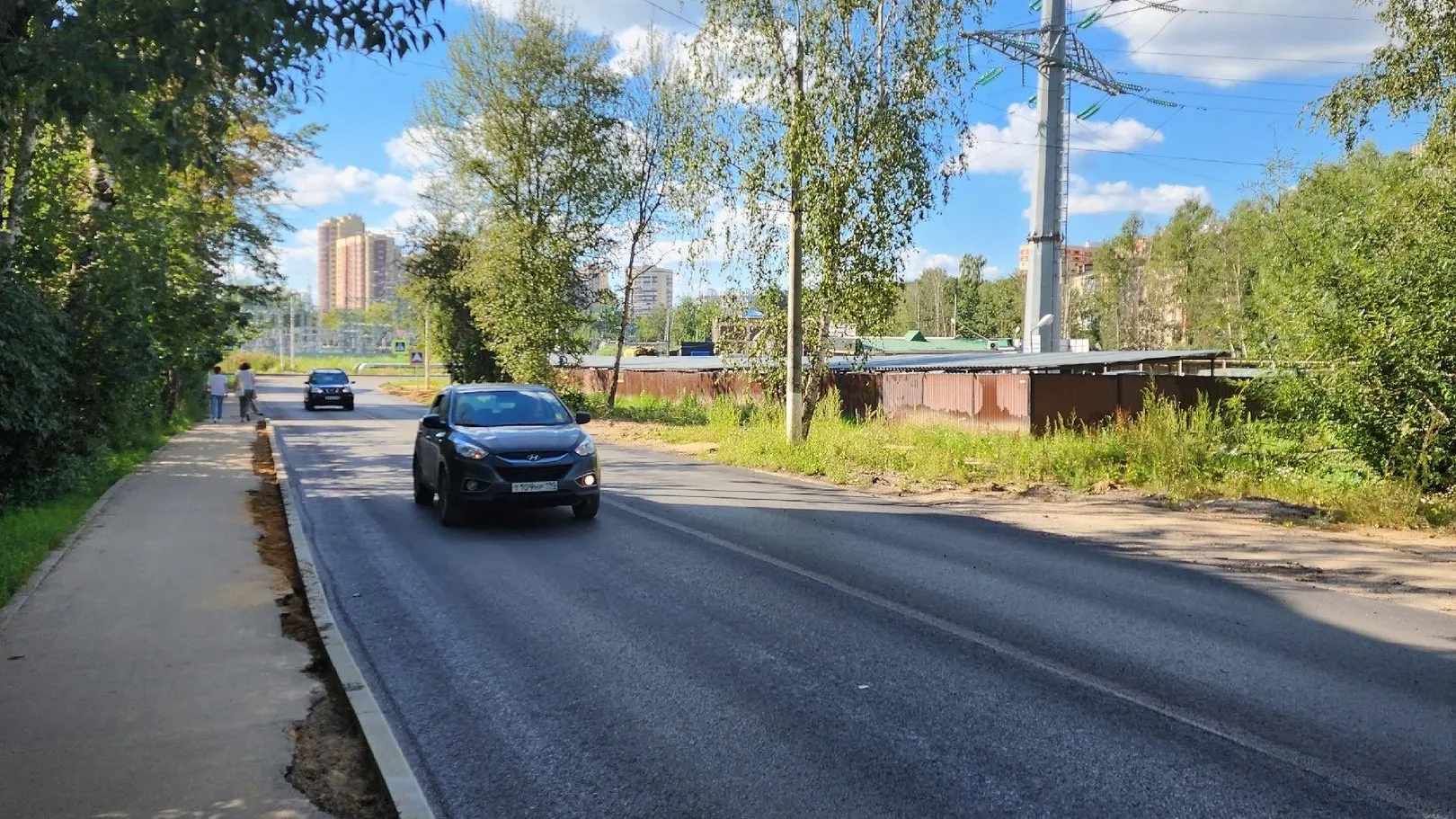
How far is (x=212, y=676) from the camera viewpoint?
5.34m

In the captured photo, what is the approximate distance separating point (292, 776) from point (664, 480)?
38.5 feet

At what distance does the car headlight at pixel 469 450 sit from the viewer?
1027 centimetres

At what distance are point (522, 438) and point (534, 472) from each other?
0.50 metres

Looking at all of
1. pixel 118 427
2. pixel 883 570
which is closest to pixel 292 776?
pixel 883 570

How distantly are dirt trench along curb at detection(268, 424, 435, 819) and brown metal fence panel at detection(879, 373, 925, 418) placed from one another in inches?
792

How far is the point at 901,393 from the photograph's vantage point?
27.2 metres

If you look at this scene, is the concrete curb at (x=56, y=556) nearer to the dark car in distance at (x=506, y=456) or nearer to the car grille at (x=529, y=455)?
the dark car in distance at (x=506, y=456)

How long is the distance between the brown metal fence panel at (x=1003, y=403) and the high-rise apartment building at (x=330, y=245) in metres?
163

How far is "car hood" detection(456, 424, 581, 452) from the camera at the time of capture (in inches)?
409

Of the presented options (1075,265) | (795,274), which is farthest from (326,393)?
(1075,265)

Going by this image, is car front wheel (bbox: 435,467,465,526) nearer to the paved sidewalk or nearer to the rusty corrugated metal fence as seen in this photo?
the paved sidewalk

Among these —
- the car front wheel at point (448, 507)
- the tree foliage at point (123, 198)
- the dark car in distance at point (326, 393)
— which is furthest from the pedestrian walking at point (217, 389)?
the car front wheel at point (448, 507)

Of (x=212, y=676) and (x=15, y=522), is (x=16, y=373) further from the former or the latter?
(x=212, y=676)

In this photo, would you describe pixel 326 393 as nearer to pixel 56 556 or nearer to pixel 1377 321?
pixel 56 556
